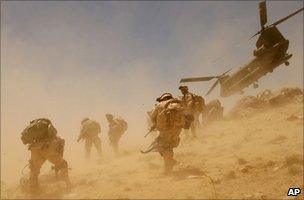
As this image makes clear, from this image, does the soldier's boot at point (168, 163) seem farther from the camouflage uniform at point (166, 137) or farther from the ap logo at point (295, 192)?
the ap logo at point (295, 192)

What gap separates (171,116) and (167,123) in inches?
10.6

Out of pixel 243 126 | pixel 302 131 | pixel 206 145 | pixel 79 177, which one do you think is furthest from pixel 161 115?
pixel 243 126

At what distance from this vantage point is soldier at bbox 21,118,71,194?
39.5ft

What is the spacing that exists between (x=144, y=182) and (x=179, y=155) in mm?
3557

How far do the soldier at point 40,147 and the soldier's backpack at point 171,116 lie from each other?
3.76 m

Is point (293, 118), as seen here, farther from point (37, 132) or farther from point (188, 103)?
point (37, 132)

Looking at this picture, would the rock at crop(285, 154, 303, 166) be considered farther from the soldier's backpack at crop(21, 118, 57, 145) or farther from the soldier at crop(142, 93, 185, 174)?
the soldier's backpack at crop(21, 118, 57, 145)

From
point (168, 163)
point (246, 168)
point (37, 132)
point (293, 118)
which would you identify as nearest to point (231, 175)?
point (246, 168)

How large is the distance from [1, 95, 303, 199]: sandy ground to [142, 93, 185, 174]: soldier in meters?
0.79

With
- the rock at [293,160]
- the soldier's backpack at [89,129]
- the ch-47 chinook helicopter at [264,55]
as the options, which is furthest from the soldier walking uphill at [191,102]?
the soldier's backpack at [89,129]

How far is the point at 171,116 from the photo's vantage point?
11367 millimetres

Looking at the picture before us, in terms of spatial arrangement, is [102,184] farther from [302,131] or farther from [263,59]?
[302,131]

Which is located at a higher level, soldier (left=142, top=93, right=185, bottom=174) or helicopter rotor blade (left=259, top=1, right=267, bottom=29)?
helicopter rotor blade (left=259, top=1, right=267, bottom=29)

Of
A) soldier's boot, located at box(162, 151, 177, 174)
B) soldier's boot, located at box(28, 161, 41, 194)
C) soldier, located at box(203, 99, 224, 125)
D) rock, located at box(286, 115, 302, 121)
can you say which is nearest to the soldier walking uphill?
soldier's boot, located at box(162, 151, 177, 174)
